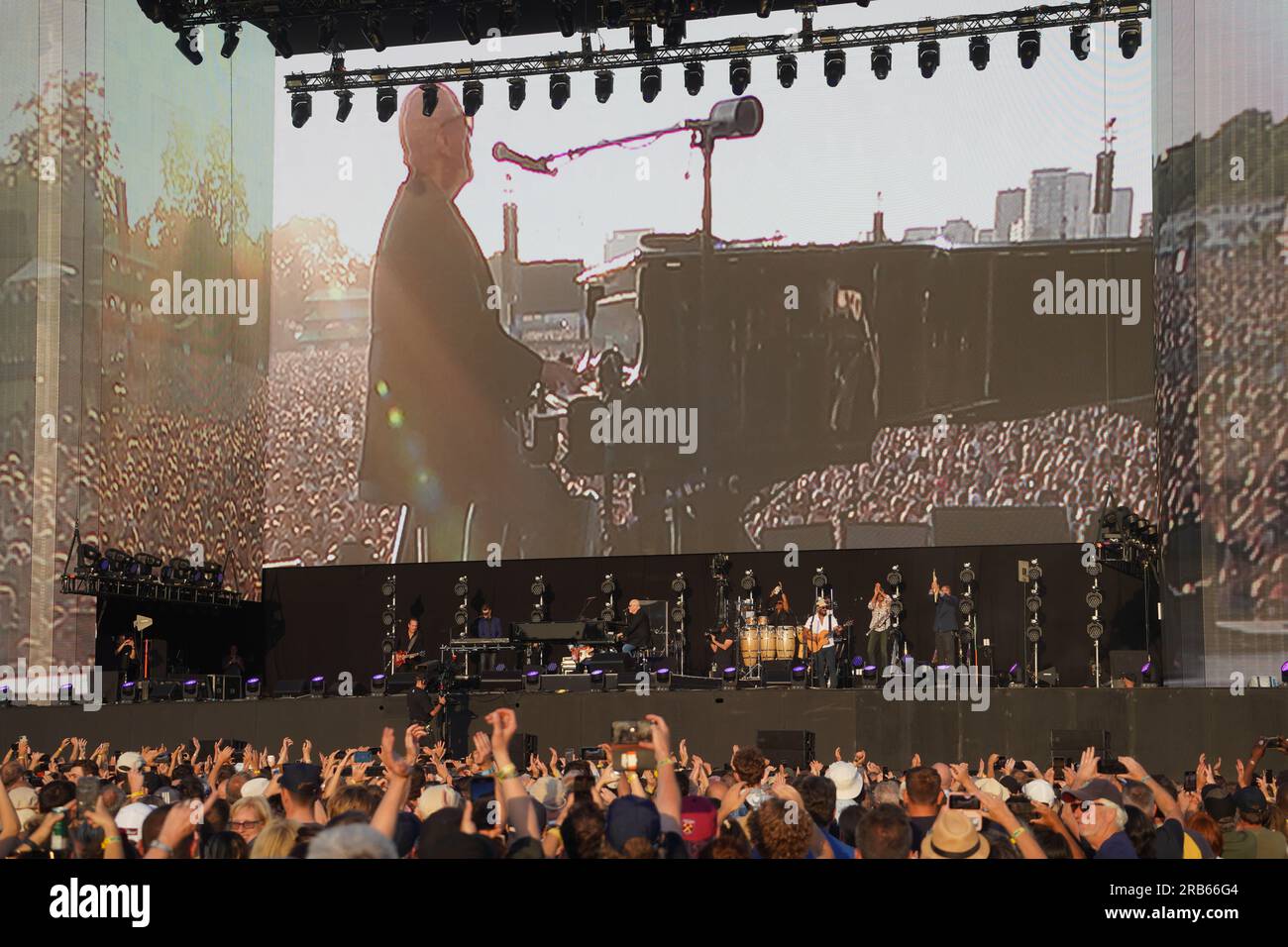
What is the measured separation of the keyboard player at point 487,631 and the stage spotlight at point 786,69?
6.52 meters

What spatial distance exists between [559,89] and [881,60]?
349 centimetres

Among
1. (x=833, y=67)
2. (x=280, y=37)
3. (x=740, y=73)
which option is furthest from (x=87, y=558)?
(x=833, y=67)

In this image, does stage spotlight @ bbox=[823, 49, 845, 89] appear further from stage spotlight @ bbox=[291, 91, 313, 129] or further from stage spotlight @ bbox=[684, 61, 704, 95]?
stage spotlight @ bbox=[291, 91, 313, 129]

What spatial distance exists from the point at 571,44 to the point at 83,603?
8127 millimetres

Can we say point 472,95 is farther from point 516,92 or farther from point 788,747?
point 788,747

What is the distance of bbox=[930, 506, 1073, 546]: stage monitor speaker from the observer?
56.7 ft

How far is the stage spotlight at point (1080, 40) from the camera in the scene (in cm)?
1647

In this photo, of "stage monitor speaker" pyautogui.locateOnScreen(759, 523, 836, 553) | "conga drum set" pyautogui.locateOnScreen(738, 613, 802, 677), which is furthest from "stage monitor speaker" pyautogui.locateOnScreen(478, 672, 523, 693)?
"stage monitor speaker" pyautogui.locateOnScreen(759, 523, 836, 553)

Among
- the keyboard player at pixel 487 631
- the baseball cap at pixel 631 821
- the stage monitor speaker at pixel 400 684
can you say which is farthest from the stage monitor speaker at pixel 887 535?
the baseball cap at pixel 631 821

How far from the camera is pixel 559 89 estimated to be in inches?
692

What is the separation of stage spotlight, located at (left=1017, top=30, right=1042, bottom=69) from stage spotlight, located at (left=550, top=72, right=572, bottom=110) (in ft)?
15.9

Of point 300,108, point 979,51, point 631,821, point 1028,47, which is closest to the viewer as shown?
point 631,821

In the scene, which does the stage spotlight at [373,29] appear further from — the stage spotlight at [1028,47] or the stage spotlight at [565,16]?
the stage spotlight at [1028,47]

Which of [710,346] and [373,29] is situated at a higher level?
[373,29]
